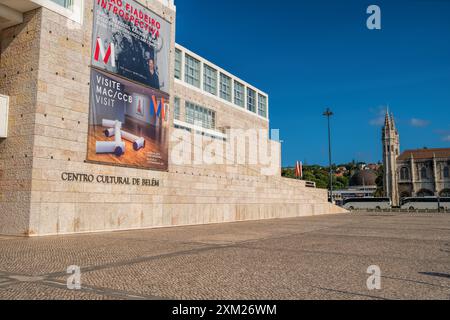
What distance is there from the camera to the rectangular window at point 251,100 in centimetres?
→ 4519

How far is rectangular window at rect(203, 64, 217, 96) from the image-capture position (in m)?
37.1

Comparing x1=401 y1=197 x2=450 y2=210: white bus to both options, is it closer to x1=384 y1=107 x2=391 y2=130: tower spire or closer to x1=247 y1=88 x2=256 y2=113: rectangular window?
x1=247 y1=88 x2=256 y2=113: rectangular window

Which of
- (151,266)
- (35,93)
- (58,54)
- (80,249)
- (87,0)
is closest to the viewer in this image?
(151,266)

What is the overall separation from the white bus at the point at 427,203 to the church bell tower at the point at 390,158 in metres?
55.6

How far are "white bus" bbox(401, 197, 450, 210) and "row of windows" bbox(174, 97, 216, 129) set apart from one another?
1869 inches

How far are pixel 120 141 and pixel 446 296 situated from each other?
53.8ft

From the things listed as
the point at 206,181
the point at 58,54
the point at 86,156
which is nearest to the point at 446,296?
the point at 86,156

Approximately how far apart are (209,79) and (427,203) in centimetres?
5238

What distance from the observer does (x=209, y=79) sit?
124 feet

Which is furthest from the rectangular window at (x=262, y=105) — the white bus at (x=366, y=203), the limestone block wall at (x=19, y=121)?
the white bus at (x=366, y=203)

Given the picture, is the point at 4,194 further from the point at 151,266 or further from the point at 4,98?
the point at 151,266

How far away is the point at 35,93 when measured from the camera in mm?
15734

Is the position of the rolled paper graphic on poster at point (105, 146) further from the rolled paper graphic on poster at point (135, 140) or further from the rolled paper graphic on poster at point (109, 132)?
the rolled paper graphic on poster at point (135, 140)
